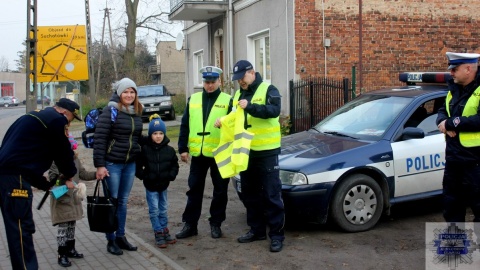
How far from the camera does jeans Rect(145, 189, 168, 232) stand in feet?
19.7

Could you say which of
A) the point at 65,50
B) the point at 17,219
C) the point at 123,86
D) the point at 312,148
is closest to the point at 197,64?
the point at 65,50

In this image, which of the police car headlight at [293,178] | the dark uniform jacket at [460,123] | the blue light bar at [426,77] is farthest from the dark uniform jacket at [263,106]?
the blue light bar at [426,77]

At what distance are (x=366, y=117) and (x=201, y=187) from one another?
2.38 metres

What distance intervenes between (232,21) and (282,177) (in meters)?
12.2

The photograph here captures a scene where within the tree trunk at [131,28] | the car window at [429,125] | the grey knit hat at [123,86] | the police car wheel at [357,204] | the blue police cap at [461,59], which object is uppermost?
the tree trunk at [131,28]

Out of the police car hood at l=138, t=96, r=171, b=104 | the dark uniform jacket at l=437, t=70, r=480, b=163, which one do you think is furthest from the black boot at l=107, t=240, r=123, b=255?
the police car hood at l=138, t=96, r=171, b=104

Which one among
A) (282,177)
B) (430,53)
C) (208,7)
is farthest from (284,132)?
(282,177)

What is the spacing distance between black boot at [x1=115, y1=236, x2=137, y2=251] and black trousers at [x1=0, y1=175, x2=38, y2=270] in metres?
1.48

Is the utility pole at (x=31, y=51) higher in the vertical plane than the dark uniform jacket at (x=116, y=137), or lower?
higher

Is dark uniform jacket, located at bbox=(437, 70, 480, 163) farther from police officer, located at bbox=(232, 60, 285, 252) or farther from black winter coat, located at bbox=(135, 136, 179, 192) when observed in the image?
black winter coat, located at bbox=(135, 136, 179, 192)

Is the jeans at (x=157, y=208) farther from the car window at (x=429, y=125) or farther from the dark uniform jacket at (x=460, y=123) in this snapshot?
the car window at (x=429, y=125)

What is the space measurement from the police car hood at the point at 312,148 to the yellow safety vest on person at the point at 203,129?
844mm

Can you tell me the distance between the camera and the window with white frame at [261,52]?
15.7 meters

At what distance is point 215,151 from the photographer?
5980 mm
